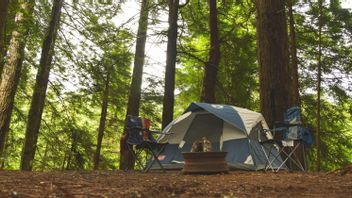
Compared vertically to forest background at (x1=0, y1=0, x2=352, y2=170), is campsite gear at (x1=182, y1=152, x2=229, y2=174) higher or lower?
lower

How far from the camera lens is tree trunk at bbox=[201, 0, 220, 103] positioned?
11.4 metres

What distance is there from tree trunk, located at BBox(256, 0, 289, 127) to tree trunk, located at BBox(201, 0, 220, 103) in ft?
13.3

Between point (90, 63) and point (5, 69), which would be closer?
point (5, 69)

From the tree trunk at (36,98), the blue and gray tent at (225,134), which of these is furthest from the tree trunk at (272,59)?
the tree trunk at (36,98)

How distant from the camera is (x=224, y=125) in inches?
307

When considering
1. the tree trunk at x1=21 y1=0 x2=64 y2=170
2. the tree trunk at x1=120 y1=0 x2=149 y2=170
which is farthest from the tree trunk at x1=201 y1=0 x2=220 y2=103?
the tree trunk at x1=21 y1=0 x2=64 y2=170

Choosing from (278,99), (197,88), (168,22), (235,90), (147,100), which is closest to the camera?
(278,99)

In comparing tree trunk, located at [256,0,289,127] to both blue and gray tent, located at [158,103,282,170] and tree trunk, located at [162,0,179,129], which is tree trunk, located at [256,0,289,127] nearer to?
blue and gray tent, located at [158,103,282,170]

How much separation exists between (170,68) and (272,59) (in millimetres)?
4335

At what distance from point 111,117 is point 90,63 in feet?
15.1

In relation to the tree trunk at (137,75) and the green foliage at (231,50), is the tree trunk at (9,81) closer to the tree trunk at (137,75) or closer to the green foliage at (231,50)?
the tree trunk at (137,75)

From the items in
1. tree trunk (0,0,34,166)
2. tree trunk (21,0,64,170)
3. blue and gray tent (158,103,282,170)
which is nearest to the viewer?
blue and gray tent (158,103,282,170)

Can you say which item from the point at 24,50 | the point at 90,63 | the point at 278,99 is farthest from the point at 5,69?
the point at 278,99

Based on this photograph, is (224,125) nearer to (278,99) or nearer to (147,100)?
(278,99)
